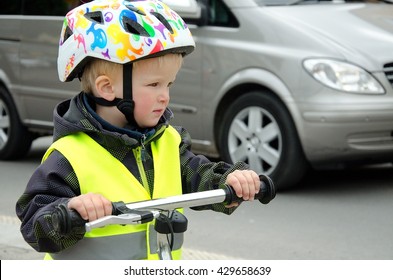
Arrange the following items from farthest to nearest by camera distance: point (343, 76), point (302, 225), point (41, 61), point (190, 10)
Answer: point (41, 61) < point (190, 10) < point (343, 76) < point (302, 225)

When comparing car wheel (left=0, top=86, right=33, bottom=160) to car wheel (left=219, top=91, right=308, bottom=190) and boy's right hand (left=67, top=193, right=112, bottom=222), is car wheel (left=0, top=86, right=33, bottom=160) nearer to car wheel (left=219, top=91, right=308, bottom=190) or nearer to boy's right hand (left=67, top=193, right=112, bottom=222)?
car wheel (left=219, top=91, right=308, bottom=190)

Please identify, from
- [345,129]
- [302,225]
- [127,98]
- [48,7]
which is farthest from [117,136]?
[48,7]

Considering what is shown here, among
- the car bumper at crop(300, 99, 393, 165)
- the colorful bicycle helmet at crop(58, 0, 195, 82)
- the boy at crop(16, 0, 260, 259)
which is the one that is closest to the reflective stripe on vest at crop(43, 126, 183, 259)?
the boy at crop(16, 0, 260, 259)

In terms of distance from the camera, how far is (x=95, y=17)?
2.83 m

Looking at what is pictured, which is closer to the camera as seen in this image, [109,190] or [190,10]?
[109,190]

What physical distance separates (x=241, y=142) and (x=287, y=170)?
0.51 metres

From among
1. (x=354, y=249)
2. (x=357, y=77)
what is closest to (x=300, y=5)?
(x=357, y=77)

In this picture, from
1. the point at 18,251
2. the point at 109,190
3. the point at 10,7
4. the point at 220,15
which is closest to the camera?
the point at 109,190

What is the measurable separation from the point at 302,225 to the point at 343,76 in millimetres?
1248

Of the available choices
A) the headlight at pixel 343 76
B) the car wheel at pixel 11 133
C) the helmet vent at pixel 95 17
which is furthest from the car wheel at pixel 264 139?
the helmet vent at pixel 95 17

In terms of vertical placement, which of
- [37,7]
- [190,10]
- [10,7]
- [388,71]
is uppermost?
[190,10]

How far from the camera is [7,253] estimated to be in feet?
17.8

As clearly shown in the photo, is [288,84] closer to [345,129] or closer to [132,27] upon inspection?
[345,129]

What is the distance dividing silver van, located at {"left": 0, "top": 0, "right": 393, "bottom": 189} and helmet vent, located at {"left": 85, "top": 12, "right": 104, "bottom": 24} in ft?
14.4
